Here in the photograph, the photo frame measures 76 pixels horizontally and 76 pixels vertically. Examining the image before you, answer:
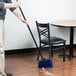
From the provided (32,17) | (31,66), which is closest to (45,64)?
(31,66)

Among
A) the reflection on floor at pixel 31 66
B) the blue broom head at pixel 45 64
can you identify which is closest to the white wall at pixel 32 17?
the reflection on floor at pixel 31 66

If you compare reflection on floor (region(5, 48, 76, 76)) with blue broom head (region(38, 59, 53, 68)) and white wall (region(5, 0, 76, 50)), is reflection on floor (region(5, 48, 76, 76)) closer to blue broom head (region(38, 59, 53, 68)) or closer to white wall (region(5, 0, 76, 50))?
blue broom head (region(38, 59, 53, 68))

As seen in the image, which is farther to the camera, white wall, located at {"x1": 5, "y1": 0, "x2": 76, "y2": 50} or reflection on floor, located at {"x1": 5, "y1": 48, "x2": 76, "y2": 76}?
white wall, located at {"x1": 5, "y1": 0, "x2": 76, "y2": 50}

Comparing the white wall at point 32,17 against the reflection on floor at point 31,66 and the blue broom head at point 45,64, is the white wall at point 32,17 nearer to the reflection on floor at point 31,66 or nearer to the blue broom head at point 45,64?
the reflection on floor at point 31,66

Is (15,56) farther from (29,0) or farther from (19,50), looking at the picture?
(29,0)

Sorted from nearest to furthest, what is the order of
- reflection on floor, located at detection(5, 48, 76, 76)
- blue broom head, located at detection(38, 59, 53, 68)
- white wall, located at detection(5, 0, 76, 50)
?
reflection on floor, located at detection(5, 48, 76, 76), blue broom head, located at detection(38, 59, 53, 68), white wall, located at detection(5, 0, 76, 50)

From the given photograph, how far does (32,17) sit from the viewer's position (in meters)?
4.55

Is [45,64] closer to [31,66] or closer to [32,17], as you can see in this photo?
[31,66]

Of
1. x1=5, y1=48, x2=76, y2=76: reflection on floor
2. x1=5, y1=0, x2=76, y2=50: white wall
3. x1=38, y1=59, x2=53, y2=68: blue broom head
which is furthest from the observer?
x1=5, y1=0, x2=76, y2=50: white wall

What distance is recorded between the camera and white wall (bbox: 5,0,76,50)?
4438 mm

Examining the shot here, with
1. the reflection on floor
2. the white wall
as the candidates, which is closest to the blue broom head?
the reflection on floor

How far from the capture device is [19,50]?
182 inches

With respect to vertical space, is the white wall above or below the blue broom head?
above

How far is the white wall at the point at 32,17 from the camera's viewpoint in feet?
14.6
